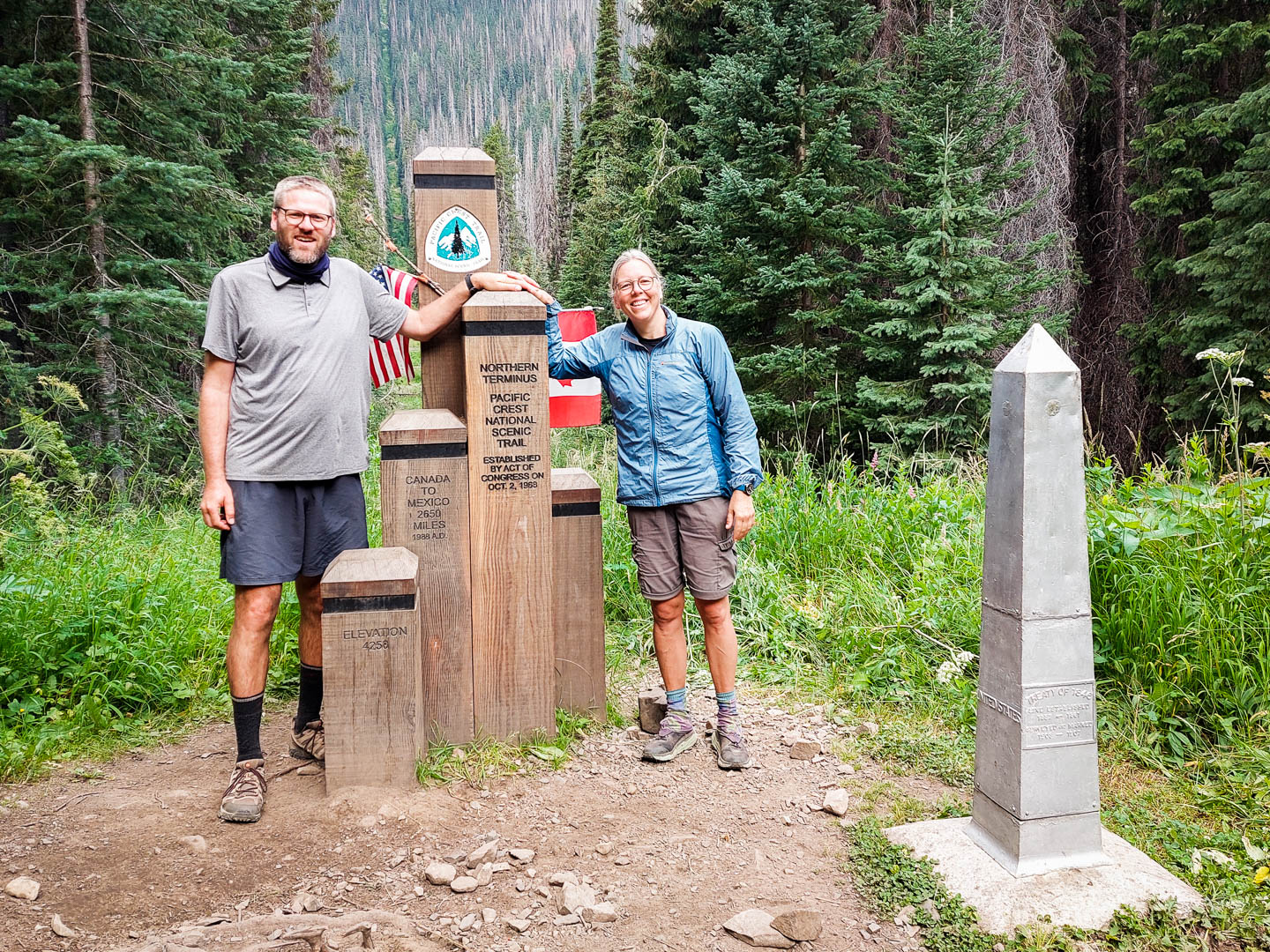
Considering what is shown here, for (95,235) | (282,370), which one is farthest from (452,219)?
(95,235)

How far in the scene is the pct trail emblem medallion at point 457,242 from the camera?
12.0 ft

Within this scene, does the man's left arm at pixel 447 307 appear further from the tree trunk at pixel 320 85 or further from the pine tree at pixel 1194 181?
the tree trunk at pixel 320 85

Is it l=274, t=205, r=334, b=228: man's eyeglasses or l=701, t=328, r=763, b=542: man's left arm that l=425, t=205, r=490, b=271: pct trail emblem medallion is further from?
l=701, t=328, r=763, b=542: man's left arm

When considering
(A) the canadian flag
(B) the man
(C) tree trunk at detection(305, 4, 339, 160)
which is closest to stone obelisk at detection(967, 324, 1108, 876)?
(A) the canadian flag

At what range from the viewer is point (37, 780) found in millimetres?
3461

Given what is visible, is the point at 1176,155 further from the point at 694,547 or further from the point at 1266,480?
→ the point at 694,547

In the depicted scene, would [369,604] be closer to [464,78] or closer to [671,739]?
[671,739]

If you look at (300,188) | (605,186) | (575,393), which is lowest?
(575,393)

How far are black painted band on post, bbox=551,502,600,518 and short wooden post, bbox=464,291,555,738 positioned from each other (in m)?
0.14

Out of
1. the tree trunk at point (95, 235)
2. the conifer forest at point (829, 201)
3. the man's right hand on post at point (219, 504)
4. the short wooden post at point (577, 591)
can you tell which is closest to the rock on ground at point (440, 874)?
the short wooden post at point (577, 591)

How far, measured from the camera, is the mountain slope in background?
52.7 meters

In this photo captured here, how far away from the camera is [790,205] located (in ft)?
32.0

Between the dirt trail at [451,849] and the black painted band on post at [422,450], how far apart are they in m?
1.31

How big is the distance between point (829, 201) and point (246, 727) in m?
9.33
